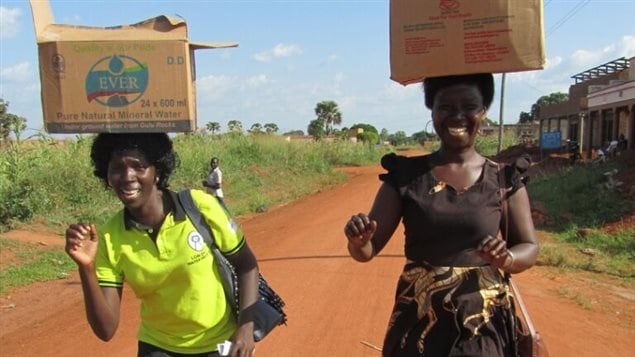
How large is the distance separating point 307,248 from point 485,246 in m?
6.85

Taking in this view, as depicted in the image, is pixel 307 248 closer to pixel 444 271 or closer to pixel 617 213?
pixel 617 213

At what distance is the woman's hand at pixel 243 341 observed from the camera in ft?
7.40

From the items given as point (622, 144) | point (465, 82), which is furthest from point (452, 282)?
point (622, 144)

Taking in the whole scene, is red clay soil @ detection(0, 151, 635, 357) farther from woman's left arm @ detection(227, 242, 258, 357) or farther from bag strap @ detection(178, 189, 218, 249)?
bag strap @ detection(178, 189, 218, 249)

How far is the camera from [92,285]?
7.05ft

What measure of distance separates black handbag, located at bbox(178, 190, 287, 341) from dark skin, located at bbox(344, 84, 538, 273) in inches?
19.0

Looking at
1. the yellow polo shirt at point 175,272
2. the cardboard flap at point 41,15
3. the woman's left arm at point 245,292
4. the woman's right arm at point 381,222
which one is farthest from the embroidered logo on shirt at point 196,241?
the cardboard flap at point 41,15

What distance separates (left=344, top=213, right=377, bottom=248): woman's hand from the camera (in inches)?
79.1

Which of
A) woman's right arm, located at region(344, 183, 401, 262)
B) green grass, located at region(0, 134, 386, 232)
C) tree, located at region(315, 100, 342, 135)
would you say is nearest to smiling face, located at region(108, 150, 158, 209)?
woman's right arm, located at region(344, 183, 401, 262)

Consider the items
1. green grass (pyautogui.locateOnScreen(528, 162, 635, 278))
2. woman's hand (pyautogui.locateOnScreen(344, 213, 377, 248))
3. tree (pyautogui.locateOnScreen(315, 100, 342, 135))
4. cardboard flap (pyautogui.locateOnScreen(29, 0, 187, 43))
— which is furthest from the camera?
tree (pyautogui.locateOnScreen(315, 100, 342, 135))

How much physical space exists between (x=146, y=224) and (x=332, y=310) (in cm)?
359

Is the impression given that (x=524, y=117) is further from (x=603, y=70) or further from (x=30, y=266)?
(x=30, y=266)

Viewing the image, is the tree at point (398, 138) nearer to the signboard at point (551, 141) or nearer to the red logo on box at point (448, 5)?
the signboard at point (551, 141)

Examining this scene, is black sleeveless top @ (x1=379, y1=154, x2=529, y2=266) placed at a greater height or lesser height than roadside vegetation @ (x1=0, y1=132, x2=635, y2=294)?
greater
